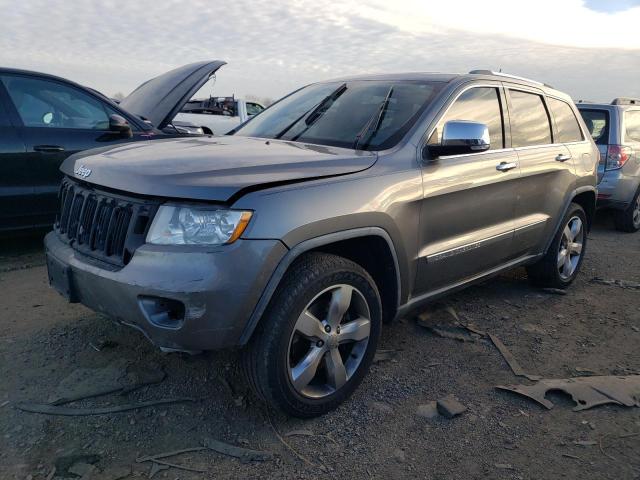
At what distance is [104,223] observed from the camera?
2676 mm

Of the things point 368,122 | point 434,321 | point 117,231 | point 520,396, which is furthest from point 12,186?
point 520,396

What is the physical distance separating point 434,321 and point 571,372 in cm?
98

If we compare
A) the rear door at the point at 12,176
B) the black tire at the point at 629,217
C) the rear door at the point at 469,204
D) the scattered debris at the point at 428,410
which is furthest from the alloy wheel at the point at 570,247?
the rear door at the point at 12,176

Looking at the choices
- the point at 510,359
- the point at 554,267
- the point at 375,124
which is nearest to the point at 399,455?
the point at 510,359

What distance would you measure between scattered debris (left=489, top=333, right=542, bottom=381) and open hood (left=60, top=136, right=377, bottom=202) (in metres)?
1.57

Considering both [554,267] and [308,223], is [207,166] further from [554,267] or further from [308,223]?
[554,267]

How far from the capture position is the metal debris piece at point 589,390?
3.07 metres

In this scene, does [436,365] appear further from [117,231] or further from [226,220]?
[117,231]

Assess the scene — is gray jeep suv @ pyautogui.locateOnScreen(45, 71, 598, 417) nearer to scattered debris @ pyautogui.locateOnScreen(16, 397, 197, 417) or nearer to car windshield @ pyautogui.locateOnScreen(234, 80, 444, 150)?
car windshield @ pyautogui.locateOnScreen(234, 80, 444, 150)

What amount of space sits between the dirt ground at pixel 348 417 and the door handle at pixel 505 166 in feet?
3.71

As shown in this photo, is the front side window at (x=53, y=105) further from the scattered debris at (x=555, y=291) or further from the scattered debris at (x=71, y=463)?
the scattered debris at (x=555, y=291)

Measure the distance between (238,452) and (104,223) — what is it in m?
1.23

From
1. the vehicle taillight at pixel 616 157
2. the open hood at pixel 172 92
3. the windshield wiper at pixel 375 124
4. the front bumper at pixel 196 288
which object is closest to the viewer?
the front bumper at pixel 196 288

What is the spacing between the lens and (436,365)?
3436mm
